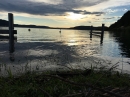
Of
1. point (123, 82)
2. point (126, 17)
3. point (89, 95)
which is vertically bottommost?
point (123, 82)

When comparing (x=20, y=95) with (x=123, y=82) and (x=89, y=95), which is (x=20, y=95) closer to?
(x=89, y=95)

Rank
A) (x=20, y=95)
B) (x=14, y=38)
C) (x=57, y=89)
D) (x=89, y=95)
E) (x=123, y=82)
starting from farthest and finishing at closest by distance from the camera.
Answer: (x=14, y=38)
(x=123, y=82)
(x=57, y=89)
(x=20, y=95)
(x=89, y=95)

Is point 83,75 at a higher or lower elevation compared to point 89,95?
lower

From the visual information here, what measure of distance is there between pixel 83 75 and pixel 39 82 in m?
2.29

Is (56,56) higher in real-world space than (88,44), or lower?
lower

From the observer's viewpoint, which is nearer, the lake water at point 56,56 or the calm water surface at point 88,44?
the lake water at point 56,56

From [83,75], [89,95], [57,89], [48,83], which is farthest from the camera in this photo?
[83,75]

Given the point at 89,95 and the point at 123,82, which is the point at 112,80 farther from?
the point at 89,95

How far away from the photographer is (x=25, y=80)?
6547mm

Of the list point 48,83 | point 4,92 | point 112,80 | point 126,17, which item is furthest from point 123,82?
point 126,17

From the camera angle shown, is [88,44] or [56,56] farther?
[88,44]

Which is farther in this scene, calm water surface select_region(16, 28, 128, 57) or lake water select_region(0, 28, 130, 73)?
calm water surface select_region(16, 28, 128, 57)

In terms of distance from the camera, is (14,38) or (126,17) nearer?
(14,38)

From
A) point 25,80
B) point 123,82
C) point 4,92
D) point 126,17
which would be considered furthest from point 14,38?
point 126,17
